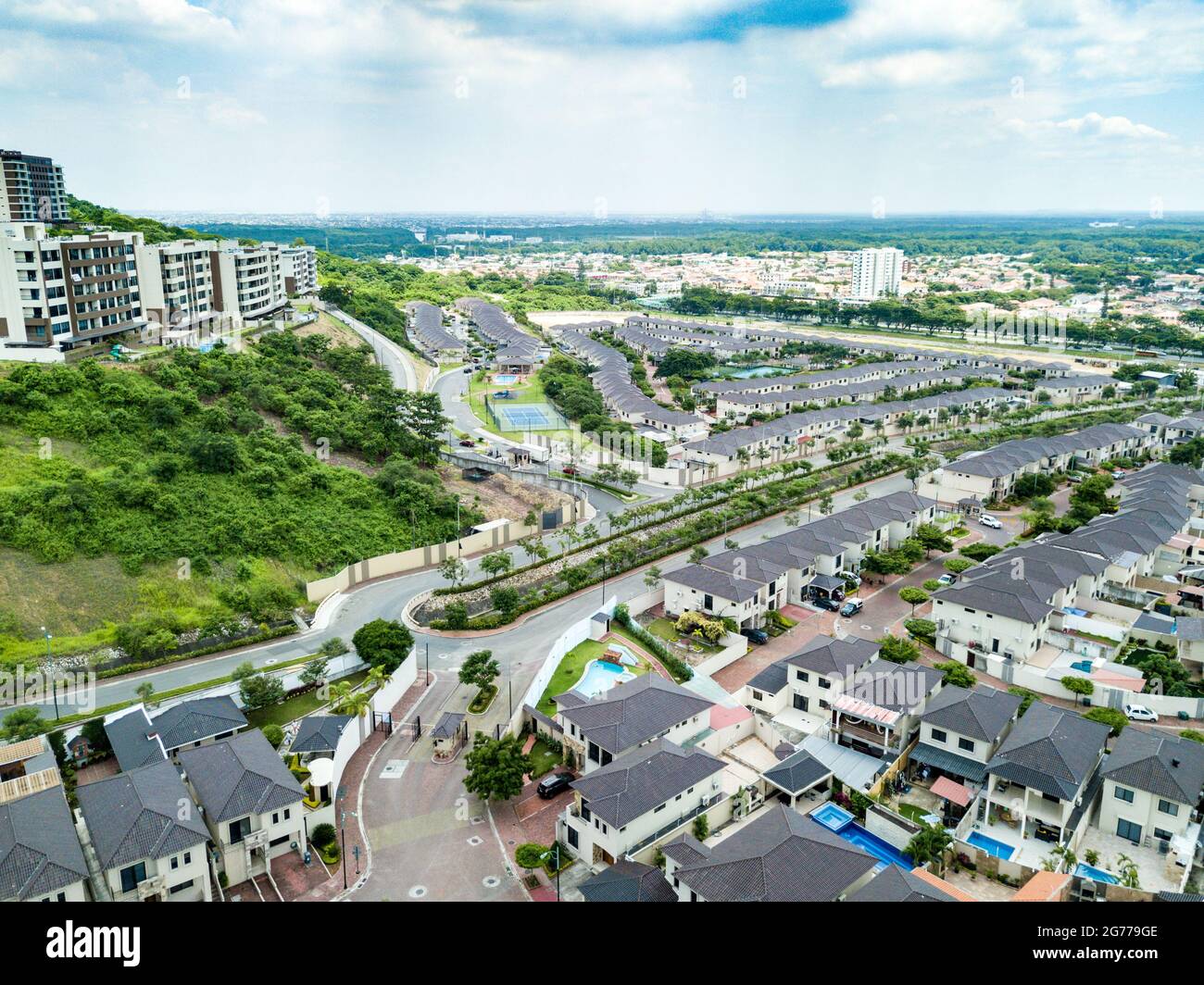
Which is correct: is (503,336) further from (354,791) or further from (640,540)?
(354,791)

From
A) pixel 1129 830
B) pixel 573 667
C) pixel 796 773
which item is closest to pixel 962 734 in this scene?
pixel 1129 830

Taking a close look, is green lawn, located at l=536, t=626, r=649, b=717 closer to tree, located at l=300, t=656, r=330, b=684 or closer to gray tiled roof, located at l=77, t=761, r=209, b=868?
tree, located at l=300, t=656, r=330, b=684

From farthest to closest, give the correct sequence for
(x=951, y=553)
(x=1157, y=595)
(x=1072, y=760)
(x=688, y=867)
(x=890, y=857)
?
(x=951, y=553)
(x=1157, y=595)
(x=1072, y=760)
(x=890, y=857)
(x=688, y=867)

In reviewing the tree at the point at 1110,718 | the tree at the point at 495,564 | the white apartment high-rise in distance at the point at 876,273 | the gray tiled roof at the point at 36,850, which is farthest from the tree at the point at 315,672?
the white apartment high-rise in distance at the point at 876,273

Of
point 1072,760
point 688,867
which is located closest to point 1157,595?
point 1072,760

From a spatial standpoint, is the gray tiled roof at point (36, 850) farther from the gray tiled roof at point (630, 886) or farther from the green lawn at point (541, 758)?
the green lawn at point (541, 758)

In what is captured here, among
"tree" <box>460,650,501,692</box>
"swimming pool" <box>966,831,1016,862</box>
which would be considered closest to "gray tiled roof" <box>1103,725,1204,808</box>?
"swimming pool" <box>966,831,1016,862</box>
